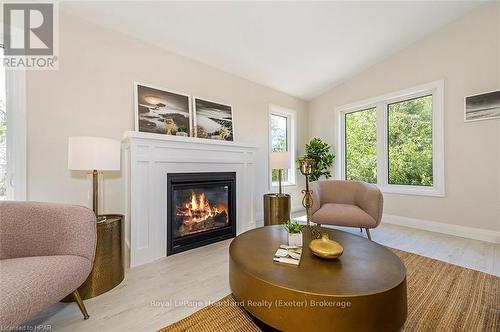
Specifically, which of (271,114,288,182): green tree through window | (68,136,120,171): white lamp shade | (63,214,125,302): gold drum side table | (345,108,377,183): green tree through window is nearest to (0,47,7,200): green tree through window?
(68,136,120,171): white lamp shade

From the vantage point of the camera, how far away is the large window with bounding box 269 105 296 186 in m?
4.35

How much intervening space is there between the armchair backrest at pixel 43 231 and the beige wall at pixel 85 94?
2.87 ft

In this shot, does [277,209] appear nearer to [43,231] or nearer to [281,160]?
[281,160]

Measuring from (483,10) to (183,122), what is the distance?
438 cm

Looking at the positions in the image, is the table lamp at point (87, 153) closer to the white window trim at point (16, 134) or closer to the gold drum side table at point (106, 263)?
the gold drum side table at point (106, 263)

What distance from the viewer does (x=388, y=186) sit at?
12.8 ft

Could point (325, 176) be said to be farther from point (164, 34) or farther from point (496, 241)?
point (164, 34)

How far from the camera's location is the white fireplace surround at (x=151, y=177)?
216 centimetres

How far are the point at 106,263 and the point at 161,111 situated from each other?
1860 millimetres

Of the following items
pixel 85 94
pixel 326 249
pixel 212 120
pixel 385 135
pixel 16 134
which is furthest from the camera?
pixel 385 135

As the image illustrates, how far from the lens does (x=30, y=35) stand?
207cm

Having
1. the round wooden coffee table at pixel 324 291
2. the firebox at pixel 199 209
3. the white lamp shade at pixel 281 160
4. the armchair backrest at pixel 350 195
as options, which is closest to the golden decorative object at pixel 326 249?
the round wooden coffee table at pixel 324 291

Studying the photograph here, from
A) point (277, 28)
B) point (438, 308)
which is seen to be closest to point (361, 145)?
point (277, 28)

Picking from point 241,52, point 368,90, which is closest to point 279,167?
point 241,52
